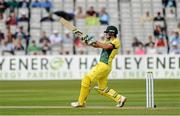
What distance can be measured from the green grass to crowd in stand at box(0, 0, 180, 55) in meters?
5.87

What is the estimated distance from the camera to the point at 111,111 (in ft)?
46.8

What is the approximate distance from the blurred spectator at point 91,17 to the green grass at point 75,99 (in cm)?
781

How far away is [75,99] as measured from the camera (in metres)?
18.5

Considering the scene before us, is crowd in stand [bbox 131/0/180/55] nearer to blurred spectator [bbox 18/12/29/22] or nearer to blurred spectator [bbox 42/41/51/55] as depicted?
blurred spectator [bbox 42/41/51/55]

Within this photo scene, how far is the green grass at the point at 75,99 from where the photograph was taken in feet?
46.6

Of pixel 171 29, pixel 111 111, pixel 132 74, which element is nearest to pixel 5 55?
pixel 132 74

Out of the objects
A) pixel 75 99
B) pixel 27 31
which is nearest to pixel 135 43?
pixel 27 31

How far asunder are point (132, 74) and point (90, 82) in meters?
13.6

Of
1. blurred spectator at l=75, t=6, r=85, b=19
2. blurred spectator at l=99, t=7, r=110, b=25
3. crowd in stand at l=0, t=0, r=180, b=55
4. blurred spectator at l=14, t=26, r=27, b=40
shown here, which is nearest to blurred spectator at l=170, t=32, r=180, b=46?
crowd in stand at l=0, t=0, r=180, b=55

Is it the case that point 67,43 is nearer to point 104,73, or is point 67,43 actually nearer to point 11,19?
point 11,19

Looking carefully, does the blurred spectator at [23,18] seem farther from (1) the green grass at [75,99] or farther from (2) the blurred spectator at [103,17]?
(1) the green grass at [75,99]

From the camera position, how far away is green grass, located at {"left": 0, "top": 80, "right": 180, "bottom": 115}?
14.2 m

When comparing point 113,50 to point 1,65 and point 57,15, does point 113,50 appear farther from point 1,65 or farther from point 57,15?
point 57,15

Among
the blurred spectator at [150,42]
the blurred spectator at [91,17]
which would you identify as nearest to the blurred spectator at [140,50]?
the blurred spectator at [150,42]
